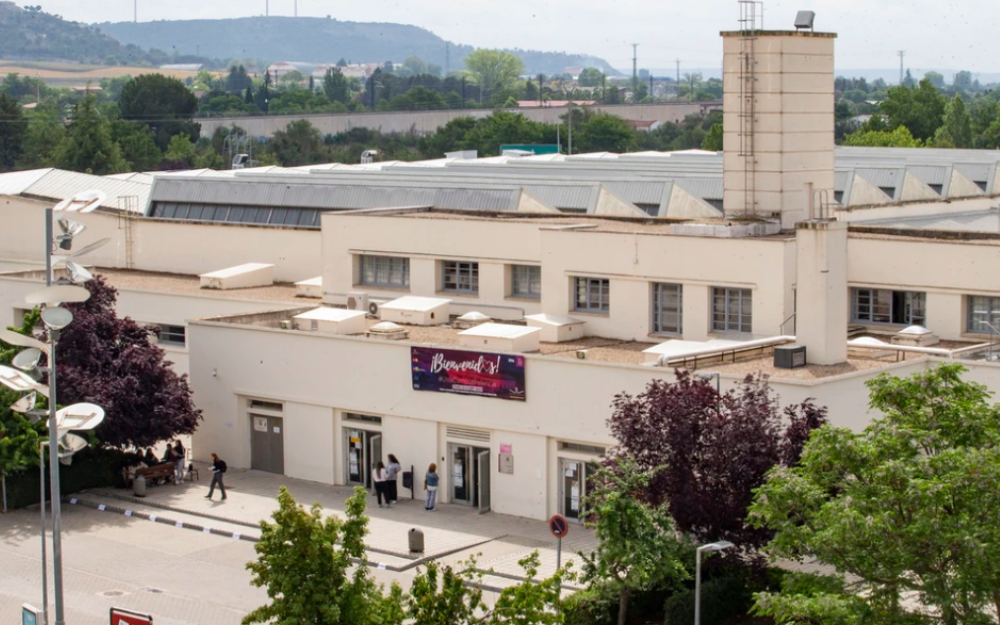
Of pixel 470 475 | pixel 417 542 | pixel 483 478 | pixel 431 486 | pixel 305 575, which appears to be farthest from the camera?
pixel 470 475

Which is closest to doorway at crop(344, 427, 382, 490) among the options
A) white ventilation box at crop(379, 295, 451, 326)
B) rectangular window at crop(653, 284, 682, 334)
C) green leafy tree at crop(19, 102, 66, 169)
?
white ventilation box at crop(379, 295, 451, 326)

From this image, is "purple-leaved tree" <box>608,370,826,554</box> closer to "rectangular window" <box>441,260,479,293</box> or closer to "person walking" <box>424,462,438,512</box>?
"person walking" <box>424,462,438,512</box>

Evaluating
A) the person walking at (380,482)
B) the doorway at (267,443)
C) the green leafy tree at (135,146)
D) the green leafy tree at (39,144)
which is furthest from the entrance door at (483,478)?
the green leafy tree at (39,144)

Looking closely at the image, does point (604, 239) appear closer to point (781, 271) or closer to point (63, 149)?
point (781, 271)

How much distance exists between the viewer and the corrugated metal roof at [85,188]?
55.6m

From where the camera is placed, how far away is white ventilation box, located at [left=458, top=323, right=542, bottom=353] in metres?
35.1

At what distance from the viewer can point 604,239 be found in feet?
123

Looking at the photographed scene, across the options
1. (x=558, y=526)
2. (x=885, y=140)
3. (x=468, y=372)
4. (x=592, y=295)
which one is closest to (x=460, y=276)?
(x=592, y=295)

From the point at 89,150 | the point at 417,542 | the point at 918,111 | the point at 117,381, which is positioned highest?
the point at 918,111

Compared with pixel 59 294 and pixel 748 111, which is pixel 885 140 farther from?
pixel 59 294

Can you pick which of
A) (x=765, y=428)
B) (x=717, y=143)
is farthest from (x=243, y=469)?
(x=717, y=143)

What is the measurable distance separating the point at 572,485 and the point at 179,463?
10.3 meters

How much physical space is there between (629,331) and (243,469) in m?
10.5

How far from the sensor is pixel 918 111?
400 feet
